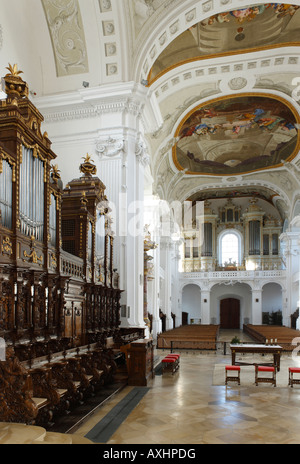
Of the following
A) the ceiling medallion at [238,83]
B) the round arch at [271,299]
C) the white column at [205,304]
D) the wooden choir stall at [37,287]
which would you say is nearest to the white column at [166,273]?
the white column at [205,304]

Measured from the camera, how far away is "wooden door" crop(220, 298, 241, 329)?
32531 mm

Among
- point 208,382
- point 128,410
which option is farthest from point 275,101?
point 128,410

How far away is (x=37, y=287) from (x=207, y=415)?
10.4 feet

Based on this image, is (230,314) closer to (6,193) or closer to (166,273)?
(166,273)

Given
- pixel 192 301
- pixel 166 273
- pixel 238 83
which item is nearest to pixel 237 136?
pixel 238 83

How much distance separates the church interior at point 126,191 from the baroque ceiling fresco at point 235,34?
50mm

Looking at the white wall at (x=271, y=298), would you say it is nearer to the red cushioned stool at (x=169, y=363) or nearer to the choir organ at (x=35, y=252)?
the red cushioned stool at (x=169, y=363)

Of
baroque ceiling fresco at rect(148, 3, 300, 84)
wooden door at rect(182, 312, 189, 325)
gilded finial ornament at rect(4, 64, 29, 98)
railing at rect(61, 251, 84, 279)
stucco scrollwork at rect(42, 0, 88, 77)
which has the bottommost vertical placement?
wooden door at rect(182, 312, 189, 325)

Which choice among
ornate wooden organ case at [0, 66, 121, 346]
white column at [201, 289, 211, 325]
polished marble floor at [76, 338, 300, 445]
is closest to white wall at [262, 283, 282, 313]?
white column at [201, 289, 211, 325]

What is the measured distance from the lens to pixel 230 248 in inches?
1267

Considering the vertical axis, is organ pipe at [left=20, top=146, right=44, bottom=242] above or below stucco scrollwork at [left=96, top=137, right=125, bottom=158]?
below

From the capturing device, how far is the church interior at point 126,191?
5.49 m

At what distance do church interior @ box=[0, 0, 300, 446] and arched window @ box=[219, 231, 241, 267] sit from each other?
250 inches

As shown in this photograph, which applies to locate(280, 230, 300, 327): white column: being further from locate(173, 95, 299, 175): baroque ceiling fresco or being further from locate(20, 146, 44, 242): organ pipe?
locate(20, 146, 44, 242): organ pipe
